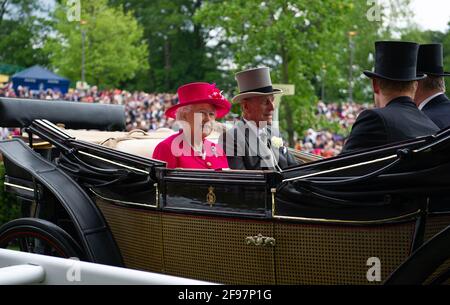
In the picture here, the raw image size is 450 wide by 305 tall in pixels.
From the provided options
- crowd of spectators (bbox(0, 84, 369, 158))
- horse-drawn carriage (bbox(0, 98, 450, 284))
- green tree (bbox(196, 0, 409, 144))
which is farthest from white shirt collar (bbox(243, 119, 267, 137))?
crowd of spectators (bbox(0, 84, 369, 158))

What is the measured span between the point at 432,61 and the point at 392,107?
1195 mm

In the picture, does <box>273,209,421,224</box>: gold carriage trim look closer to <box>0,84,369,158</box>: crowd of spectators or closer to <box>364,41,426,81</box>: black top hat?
<box>364,41,426,81</box>: black top hat

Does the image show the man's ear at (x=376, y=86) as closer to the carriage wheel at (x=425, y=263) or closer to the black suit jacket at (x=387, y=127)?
the black suit jacket at (x=387, y=127)

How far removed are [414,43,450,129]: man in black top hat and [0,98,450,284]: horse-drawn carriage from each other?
1.51 metres

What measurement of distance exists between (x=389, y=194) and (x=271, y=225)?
2.04ft

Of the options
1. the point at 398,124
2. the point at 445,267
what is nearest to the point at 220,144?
the point at 398,124

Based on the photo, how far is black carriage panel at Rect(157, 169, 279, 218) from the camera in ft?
9.98

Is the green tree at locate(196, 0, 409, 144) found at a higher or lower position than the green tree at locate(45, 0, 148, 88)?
lower

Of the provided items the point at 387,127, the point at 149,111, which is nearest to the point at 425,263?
the point at 387,127

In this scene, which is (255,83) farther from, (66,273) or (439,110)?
(66,273)

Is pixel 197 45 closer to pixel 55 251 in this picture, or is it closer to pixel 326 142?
pixel 326 142

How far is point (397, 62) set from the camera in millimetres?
3100

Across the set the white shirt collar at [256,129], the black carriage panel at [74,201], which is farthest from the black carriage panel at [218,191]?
the white shirt collar at [256,129]

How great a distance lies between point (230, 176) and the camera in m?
3.15
